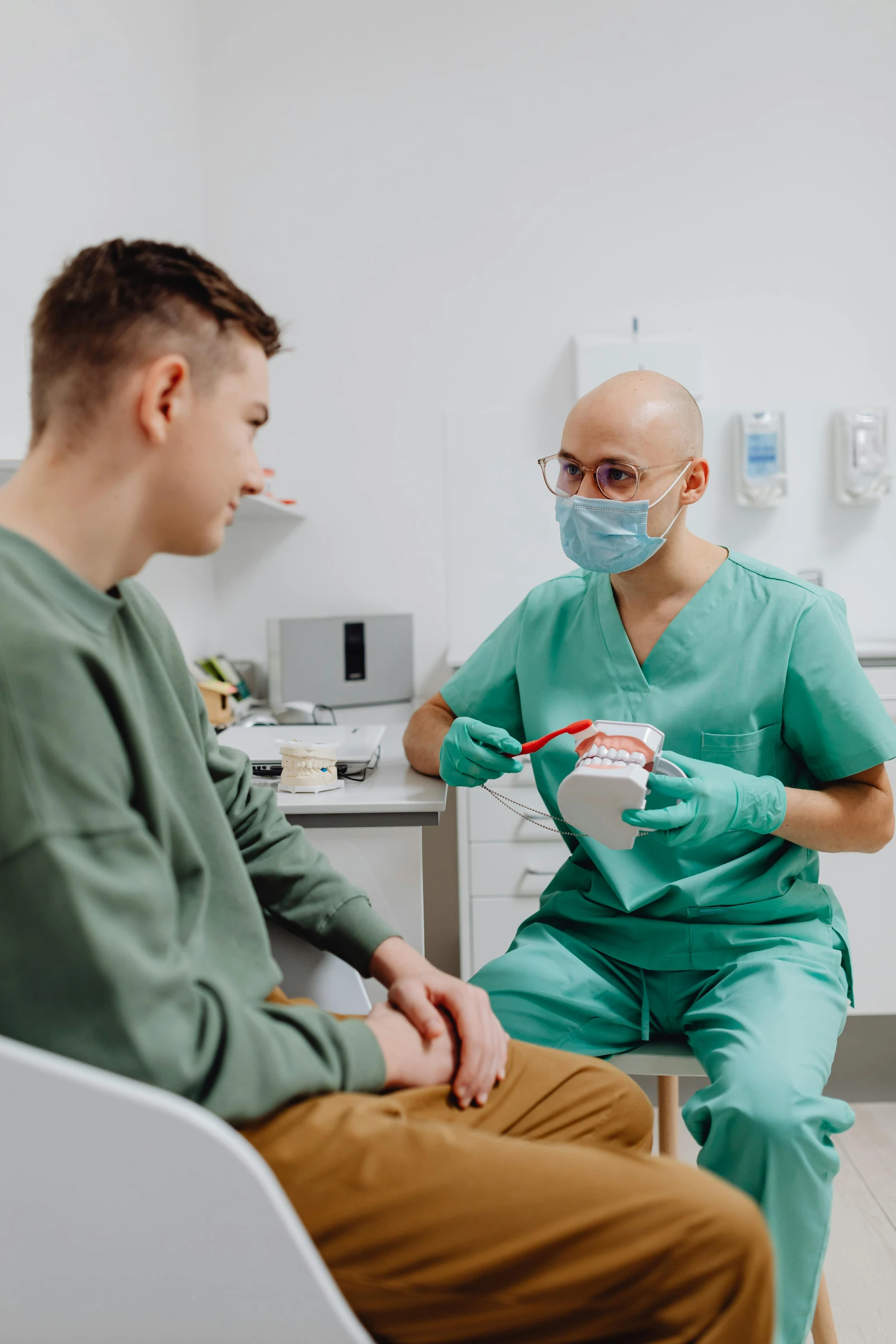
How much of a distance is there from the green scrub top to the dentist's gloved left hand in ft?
0.33

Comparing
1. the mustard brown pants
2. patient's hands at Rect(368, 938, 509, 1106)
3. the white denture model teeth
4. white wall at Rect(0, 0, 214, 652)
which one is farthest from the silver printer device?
the mustard brown pants

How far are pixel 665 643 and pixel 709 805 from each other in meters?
0.29

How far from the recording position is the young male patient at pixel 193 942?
0.64 metres

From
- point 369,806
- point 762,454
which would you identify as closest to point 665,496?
point 369,806

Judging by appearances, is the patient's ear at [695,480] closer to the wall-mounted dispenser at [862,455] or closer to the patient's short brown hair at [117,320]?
the patient's short brown hair at [117,320]

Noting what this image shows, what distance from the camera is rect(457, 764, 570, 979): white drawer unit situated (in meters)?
2.09

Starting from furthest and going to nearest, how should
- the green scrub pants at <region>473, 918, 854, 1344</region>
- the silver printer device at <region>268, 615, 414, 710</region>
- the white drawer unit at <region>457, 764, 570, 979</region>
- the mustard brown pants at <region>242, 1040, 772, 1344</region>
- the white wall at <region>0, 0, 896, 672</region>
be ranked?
the white wall at <region>0, 0, 896, 672</region> → the silver printer device at <region>268, 615, 414, 710</region> → the white drawer unit at <region>457, 764, 570, 979</region> → the green scrub pants at <region>473, 918, 854, 1344</region> → the mustard brown pants at <region>242, 1040, 772, 1344</region>

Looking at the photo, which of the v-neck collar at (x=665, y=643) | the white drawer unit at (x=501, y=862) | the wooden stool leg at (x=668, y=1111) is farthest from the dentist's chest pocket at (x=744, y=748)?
the white drawer unit at (x=501, y=862)

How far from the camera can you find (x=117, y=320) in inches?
29.5

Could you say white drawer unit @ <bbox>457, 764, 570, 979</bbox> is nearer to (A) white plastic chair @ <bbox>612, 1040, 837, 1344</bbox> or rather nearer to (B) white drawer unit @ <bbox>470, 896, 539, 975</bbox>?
(B) white drawer unit @ <bbox>470, 896, 539, 975</bbox>

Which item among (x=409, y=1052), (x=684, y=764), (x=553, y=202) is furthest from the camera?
(x=553, y=202)

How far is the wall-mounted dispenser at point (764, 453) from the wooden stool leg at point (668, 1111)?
1652 mm

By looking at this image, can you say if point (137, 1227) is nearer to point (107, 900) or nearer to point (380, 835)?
point (107, 900)

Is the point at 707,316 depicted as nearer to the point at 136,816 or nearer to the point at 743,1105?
the point at 743,1105
